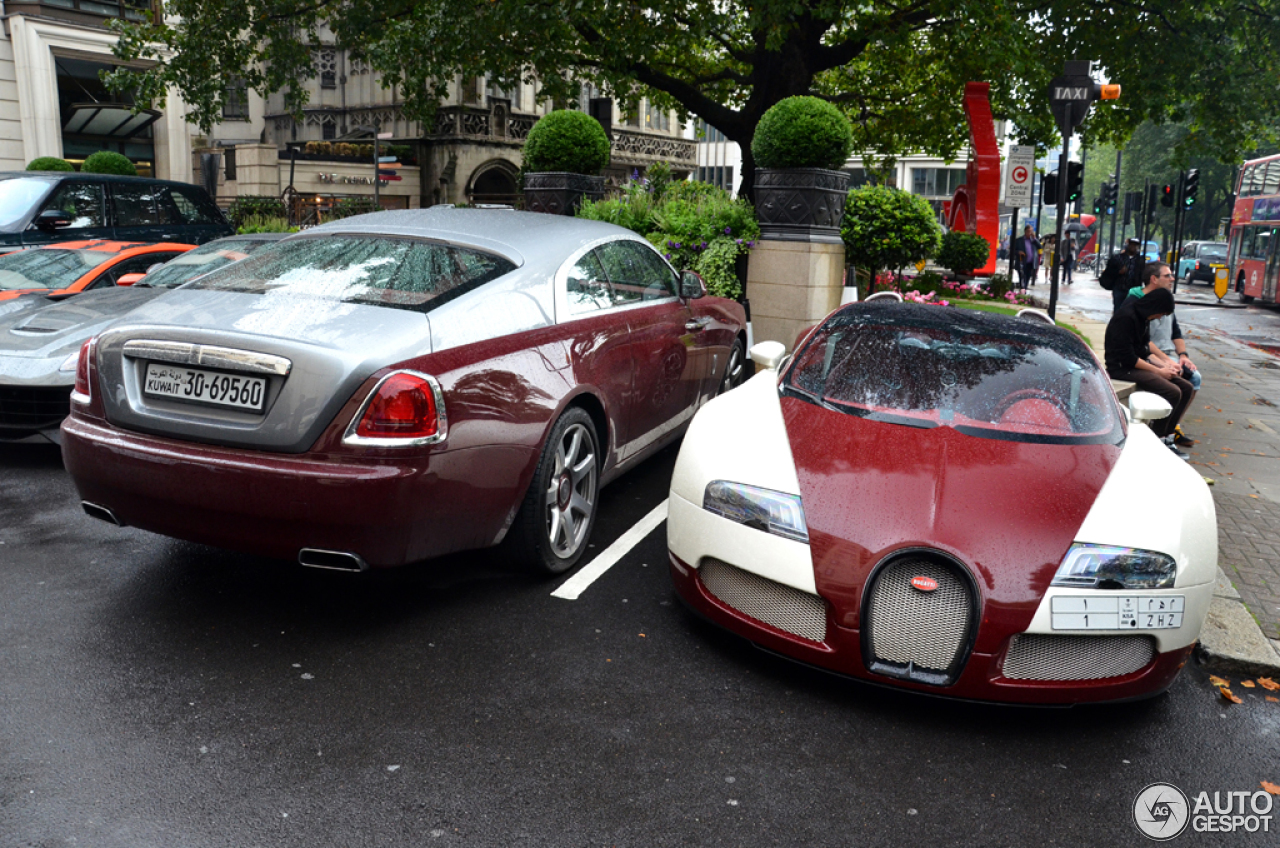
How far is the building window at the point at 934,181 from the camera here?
72.7 meters

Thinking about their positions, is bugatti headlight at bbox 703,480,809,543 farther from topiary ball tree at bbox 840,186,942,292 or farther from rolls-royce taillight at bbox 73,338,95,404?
topiary ball tree at bbox 840,186,942,292

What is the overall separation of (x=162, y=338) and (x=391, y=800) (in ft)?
6.55

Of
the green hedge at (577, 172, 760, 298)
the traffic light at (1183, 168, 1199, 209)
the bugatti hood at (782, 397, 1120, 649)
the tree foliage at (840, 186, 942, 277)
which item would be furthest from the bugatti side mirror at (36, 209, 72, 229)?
the traffic light at (1183, 168, 1199, 209)

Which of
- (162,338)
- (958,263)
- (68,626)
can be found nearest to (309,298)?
(162,338)

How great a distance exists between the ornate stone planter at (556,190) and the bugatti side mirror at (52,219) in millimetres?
5375

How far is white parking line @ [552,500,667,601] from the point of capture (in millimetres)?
4605

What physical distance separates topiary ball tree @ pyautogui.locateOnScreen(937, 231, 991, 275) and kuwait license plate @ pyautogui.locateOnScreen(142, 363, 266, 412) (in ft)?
58.6

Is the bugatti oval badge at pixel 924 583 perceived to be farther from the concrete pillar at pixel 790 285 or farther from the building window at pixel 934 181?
the building window at pixel 934 181

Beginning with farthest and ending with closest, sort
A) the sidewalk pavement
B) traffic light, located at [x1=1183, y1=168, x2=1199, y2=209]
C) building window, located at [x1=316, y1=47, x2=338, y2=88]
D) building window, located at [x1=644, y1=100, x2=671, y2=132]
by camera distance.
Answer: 1. building window, located at [x1=644, y1=100, x2=671, y2=132]
2. building window, located at [x1=316, y1=47, x2=338, y2=88]
3. traffic light, located at [x1=1183, y1=168, x2=1199, y2=209]
4. the sidewalk pavement

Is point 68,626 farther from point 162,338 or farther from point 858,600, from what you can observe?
point 858,600

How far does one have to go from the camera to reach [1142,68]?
15867 millimetres

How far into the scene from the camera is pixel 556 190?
1277 centimetres

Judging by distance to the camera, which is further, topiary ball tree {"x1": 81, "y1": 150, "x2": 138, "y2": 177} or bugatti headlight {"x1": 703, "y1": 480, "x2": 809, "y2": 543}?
topiary ball tree {"x1": 81, "y1": 150, "x2": 138, "y2": 177}

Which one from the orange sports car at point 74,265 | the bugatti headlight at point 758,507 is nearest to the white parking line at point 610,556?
the bugatti headlight at point 758,507
